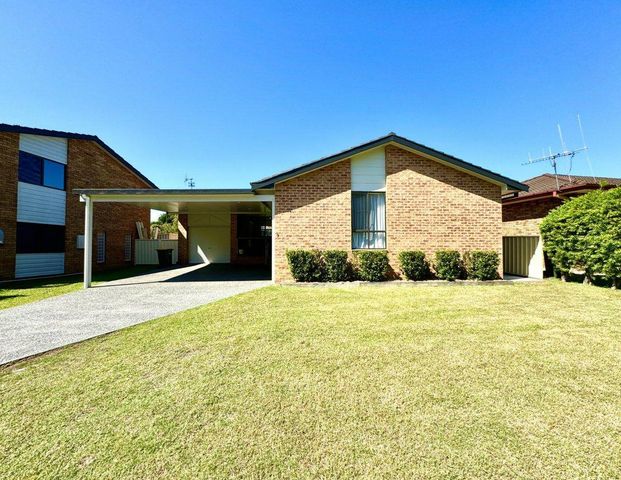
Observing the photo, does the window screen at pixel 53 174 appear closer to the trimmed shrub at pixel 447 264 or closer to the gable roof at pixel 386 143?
the gable roof at pixel 386 143

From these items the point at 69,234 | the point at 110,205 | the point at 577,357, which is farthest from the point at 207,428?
the point at 110,205

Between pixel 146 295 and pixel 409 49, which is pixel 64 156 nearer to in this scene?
pixel 146 295

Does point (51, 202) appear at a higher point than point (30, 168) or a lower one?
lower

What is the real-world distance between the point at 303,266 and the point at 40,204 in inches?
506

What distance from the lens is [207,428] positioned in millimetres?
2320

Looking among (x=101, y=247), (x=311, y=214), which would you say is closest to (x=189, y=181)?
(x=101, y=247)

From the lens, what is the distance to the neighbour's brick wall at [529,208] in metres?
11.7

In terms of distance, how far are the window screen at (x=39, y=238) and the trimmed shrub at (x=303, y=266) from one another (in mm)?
12020

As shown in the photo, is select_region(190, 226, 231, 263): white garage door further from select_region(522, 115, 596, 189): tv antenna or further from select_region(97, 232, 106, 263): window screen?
select_region(522, 115, 596, 189): tv antenna

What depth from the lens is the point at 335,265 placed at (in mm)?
9555

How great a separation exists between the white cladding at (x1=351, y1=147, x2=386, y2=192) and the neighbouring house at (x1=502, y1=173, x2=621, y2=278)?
5.34 metres

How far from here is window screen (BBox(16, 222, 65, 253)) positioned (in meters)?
12.4

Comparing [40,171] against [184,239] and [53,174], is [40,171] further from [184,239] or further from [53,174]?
[184,239]

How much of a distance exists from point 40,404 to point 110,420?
0.84 m
